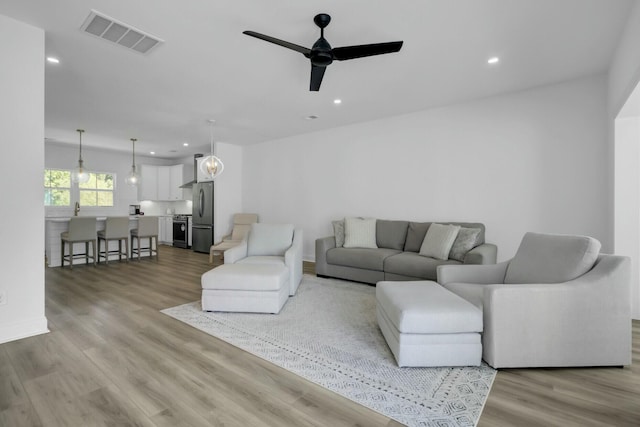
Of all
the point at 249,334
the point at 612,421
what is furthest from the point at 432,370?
the point at 249,334

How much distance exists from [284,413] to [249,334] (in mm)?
1078

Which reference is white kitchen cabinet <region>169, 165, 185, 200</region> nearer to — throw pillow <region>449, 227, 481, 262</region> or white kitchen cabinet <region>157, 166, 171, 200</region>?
white kitchen cabinet <region>157, 166, 171, 200</region>

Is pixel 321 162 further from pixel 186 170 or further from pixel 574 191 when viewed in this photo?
pixel 186 170

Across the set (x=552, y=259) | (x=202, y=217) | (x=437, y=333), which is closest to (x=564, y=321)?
(x=552, y=259)

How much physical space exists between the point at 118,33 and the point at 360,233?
3.69m

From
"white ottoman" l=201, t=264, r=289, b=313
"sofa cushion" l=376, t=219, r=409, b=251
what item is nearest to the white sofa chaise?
"white ottoman" l=201, t=264, r=289, b=313

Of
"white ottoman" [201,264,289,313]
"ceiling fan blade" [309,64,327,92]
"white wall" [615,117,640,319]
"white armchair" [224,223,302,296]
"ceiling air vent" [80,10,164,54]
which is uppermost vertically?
"ceiling air vent" [80,10,164,54]

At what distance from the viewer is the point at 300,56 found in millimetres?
3021

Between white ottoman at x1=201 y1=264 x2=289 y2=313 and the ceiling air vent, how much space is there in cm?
222

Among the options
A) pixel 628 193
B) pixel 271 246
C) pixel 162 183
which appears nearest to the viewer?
pixel 628 193

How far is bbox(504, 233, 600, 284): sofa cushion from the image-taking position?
83.7 inches

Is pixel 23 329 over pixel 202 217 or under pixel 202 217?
under

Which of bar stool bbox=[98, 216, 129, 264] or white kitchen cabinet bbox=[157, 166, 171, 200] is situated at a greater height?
white kitchen cabinet bbox=[157, 166, 171, 200]

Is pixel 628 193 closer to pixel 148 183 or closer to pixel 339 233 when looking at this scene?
pixel 339 233
